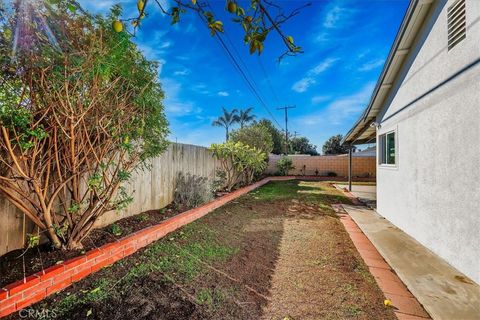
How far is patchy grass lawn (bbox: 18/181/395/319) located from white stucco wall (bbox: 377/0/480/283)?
4.30ft

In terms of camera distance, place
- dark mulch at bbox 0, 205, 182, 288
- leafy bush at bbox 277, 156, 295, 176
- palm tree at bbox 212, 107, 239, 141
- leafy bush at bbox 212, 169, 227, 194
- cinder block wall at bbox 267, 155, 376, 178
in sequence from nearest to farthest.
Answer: dark mulch at bbox 0, 205, 182, 288 → leafy bush at bbox 212, 169, 227, 194 → cinder block wall at bbox 267, 155, 376, 178 → leafy bush at bbox 277, 156, 295, 176 → palm tree at bbox 212, 107, 239, 141

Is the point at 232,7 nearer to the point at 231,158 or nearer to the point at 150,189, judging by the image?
the point at 150,189

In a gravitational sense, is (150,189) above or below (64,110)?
below

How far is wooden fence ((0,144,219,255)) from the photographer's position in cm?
267

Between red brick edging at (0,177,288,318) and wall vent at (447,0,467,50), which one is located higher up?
wall vent at (447,0,467,50)

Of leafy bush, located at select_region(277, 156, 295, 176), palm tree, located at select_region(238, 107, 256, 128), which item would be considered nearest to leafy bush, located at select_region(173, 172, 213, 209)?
leafy bush, located at select_region(277, 156, 295, 176)

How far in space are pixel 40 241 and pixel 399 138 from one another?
6552mm

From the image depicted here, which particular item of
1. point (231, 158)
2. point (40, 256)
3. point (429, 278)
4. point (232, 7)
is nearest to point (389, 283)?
point (429, 278)

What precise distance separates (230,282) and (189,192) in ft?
12.1

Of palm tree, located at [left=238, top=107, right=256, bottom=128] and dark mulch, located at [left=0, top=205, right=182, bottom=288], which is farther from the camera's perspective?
palm tree, located at [left=238, top=107, right=256, bottom=128]

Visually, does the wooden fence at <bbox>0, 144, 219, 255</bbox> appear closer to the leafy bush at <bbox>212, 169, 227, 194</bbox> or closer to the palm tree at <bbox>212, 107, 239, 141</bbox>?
the leafy bush at <bbox>212, 169, 227, 194</bbox>

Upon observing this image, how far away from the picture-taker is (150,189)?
514cm

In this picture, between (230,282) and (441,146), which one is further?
(441,146)

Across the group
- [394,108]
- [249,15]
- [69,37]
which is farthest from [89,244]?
[394,108]
